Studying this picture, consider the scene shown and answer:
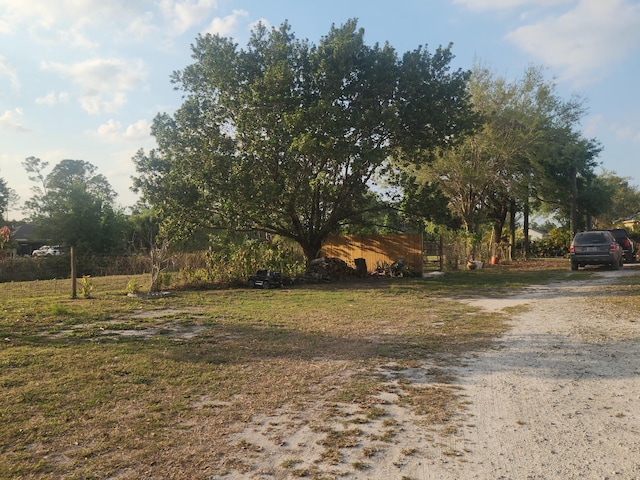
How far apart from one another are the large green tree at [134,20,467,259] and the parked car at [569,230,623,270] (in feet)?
24.3

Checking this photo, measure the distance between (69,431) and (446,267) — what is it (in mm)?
21281

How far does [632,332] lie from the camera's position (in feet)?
24.4

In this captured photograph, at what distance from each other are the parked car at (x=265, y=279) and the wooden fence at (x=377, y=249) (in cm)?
567

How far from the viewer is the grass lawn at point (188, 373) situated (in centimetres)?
343

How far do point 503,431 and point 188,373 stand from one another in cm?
335

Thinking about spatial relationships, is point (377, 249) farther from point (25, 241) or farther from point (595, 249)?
point (25, 241)

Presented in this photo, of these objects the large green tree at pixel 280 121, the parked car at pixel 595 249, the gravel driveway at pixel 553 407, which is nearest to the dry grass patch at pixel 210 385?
the gravel driveway at pixel 553 407

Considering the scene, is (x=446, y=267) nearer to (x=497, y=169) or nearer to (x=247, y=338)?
(x=497, y=169)

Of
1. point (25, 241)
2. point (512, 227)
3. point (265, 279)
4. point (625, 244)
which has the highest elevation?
point (25, 241)

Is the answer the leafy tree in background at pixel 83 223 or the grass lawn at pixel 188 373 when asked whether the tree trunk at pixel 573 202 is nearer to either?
the grass lawn at pixel 188 373

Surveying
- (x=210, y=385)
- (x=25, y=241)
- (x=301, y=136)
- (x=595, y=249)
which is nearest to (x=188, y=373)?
(x=210, y=385)

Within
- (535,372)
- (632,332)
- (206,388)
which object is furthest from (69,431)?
(632,332)

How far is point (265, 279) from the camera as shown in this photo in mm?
15867

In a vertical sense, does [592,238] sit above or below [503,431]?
above
